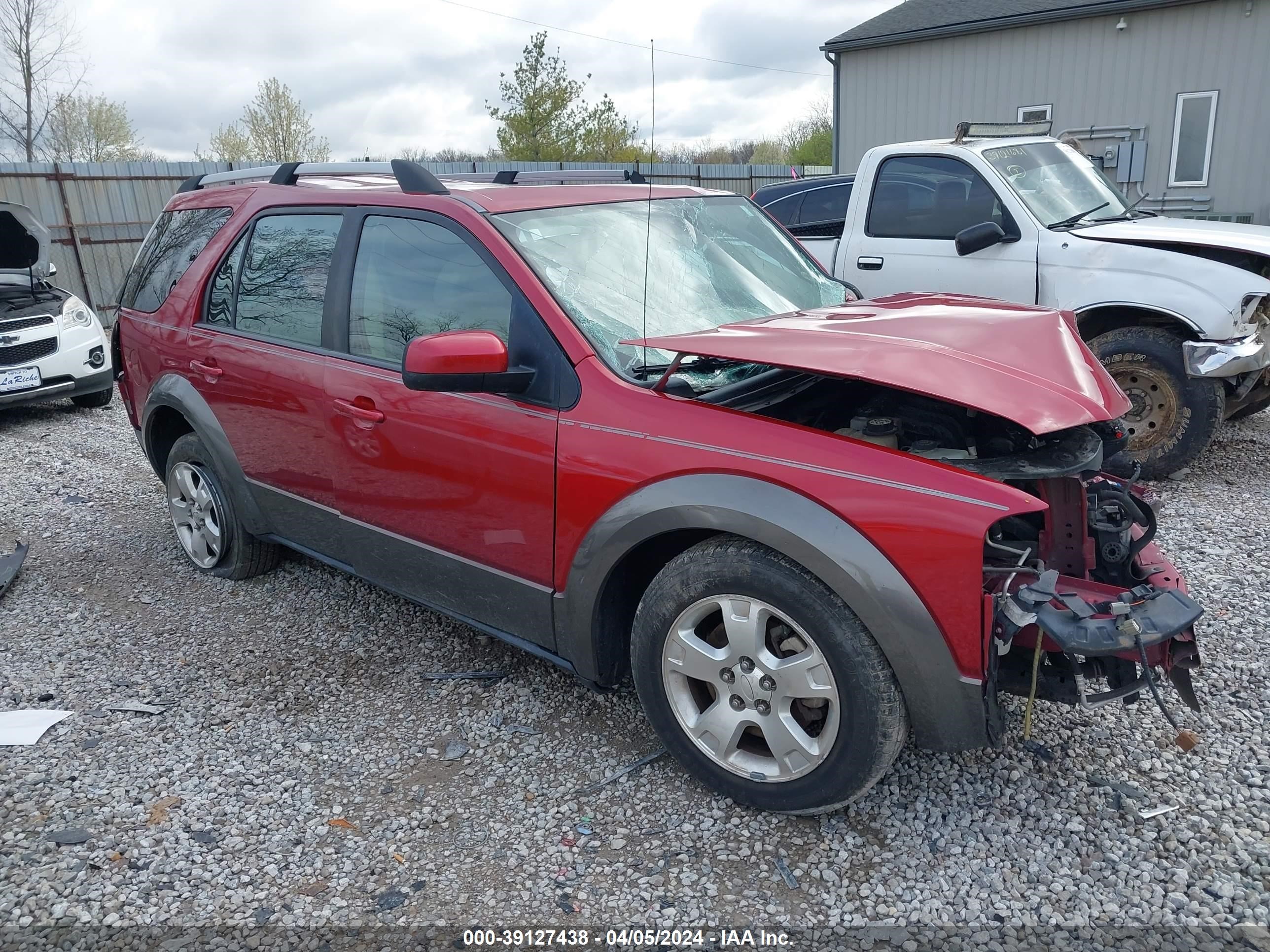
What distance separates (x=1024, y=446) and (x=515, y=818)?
6.31ft

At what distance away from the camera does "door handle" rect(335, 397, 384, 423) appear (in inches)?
131

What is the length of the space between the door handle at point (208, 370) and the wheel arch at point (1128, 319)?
4.58 metres

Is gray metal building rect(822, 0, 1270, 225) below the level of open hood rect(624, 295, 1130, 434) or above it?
above

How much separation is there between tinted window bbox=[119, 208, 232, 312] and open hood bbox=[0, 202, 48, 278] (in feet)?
13.9

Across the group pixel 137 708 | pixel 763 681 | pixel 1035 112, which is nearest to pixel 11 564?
pixel 137 708

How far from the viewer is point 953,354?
254cm

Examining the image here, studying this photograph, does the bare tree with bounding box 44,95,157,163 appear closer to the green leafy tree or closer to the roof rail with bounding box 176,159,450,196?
the green leafy tree

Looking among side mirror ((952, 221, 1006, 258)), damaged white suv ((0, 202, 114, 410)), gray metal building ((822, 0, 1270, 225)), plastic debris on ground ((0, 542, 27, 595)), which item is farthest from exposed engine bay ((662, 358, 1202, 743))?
gray metal building ((822, 0, 1270, 225))

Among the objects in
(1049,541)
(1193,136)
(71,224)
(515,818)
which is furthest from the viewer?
(1193,136)

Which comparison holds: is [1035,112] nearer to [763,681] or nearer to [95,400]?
[95,400]

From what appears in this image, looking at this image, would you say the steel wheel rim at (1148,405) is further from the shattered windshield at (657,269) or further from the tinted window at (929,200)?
the shattered windshield at (657,269)

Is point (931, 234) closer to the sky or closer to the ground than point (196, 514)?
closer to the sky

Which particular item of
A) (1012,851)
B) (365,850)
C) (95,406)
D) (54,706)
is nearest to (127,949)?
(365,850)

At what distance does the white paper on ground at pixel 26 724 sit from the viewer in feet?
10.7
